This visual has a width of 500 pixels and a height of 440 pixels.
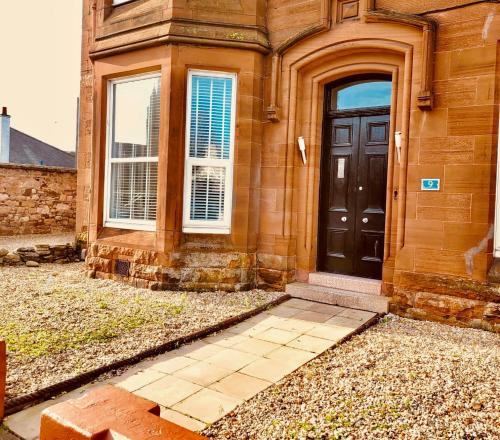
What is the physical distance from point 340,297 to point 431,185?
1.77 metres

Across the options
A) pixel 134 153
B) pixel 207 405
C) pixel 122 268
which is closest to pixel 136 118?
pixel 134 153

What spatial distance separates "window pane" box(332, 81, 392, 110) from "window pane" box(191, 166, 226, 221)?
1.97 meters

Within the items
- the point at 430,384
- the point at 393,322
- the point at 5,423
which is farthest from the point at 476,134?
the point at 5,423

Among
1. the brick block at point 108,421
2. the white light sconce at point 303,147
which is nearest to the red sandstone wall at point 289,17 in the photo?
the white light sconce at point 303,147

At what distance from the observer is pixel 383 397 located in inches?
121

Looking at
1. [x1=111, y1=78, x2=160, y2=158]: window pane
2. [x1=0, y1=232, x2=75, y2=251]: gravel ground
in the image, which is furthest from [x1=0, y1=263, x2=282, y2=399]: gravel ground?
[x1=0, y1=232, x2=75, y2=251]: gravel ground

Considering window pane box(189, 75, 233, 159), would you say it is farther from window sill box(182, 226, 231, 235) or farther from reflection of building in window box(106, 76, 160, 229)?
window sill box(182, 226, 231, 235)

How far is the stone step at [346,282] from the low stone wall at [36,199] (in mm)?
8847

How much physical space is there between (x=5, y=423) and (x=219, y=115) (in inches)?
188

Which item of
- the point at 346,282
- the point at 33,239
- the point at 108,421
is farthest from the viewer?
the point at 33,239

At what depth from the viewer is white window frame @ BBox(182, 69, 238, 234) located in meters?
6.44

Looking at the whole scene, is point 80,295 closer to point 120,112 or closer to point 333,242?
point 120,112

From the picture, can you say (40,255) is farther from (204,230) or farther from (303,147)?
(303,147)

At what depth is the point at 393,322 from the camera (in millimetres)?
5070
